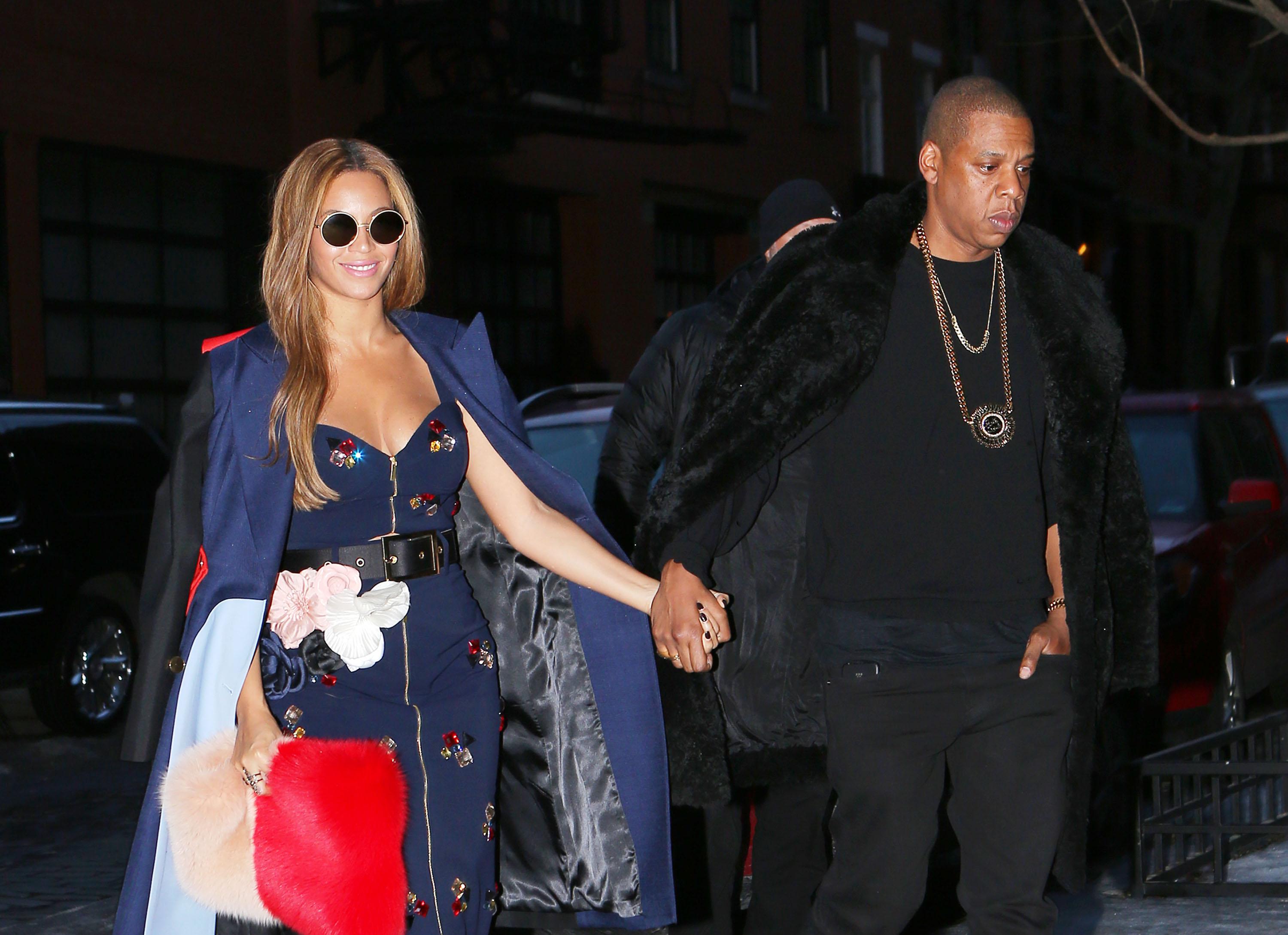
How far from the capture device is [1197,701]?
7.83 meters

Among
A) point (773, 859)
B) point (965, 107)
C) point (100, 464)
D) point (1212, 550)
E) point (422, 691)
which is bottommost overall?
point (773, 859)

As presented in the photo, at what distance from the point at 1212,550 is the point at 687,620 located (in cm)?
483

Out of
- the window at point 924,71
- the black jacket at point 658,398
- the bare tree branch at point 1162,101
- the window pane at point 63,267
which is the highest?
the window at point 924,71

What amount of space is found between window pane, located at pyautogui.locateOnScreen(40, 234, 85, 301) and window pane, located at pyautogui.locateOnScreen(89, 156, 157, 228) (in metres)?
0.34

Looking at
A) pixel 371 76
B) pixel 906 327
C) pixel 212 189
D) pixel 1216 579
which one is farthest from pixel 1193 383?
pixel 906 327

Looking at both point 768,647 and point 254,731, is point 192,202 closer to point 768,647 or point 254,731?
point 768,647

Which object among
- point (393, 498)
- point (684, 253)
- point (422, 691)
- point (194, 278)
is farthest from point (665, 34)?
point (422, 691)

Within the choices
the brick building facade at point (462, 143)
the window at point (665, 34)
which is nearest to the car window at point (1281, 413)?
the brick building facade at point (462, 143)

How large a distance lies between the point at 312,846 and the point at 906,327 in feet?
5.48

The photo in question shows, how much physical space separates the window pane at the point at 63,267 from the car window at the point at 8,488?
468cm

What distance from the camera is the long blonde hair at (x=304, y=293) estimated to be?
11.5 feet

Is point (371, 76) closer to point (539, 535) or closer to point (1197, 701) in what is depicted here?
point (1197, 701)

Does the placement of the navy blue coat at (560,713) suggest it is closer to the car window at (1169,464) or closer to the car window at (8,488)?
the car window at (1169,464)

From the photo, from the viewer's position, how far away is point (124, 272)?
15.6 metres
